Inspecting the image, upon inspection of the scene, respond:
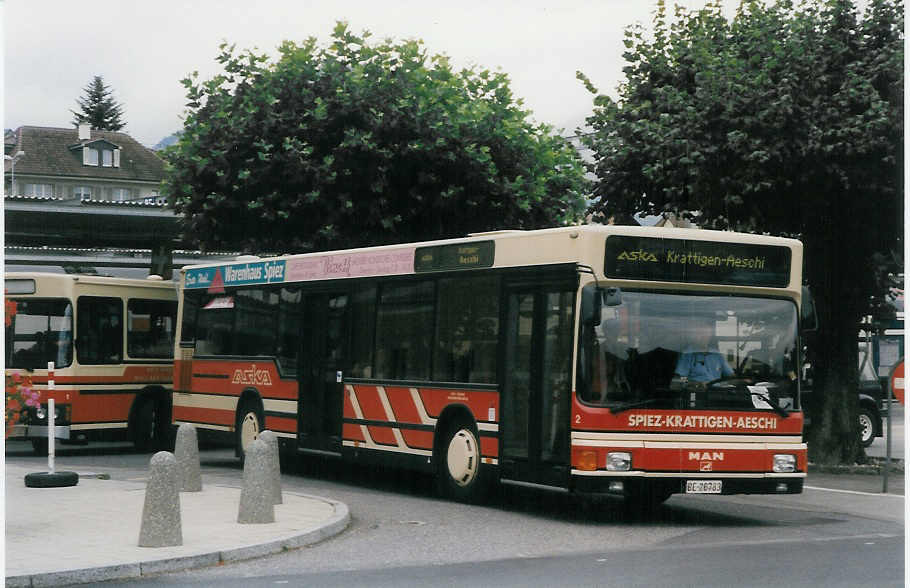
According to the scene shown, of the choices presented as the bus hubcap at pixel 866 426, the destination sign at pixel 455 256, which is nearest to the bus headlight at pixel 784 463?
the destination sign at pixel 455 256

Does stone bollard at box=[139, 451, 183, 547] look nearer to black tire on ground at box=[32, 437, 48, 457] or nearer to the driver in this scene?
the driver

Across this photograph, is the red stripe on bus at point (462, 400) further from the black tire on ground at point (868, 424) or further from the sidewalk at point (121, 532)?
the black tire on ground at point (868, 424)

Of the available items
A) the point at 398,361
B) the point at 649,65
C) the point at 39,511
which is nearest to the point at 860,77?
the point at 649,65

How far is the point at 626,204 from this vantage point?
72.9 feet

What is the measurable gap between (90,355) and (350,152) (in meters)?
6.19

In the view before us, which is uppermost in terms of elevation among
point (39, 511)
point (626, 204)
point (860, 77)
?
point (860, 77)

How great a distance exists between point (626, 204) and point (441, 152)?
202 inches

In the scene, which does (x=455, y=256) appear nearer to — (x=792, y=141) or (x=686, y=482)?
(x=686, y=482)

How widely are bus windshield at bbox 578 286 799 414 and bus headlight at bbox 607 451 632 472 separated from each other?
392mm

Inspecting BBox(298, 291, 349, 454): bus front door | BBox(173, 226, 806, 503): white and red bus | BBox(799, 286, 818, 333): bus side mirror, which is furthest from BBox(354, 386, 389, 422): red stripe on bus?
BBox(799, 286, 818, 333): bus side mirror

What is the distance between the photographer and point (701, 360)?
12898 millimetres

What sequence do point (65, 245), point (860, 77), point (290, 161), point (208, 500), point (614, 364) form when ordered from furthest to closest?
point (65, 245) → point (290, 161) → point (860, 77) → point (208, 500) → point (614, 364)

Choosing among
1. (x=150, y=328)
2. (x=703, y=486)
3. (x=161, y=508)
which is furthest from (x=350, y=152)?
(x=161, y=508)

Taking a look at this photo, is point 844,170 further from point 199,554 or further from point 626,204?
point 199,554
